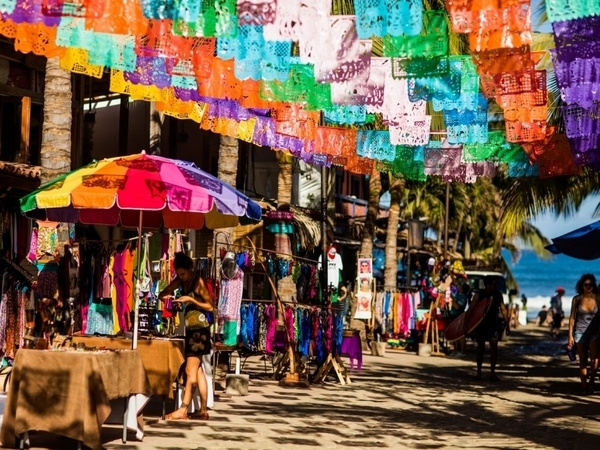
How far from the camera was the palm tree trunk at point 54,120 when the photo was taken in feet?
47.0

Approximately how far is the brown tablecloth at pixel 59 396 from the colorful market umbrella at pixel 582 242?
36.7 ft

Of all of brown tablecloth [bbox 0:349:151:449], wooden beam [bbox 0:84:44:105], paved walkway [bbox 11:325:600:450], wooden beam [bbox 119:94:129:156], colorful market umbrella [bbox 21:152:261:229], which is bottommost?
paved walkway [bbox 11:325:600:450]

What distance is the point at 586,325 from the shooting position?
706 inches

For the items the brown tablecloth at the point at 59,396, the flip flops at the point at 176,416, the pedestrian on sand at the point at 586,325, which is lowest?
the flip flops at the point at 176,416

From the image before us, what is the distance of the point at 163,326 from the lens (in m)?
17.5

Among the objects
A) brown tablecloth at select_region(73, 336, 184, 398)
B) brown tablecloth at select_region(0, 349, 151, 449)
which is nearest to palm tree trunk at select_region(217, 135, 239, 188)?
brown tablecloth at select_region(73, 336, 184, 398)

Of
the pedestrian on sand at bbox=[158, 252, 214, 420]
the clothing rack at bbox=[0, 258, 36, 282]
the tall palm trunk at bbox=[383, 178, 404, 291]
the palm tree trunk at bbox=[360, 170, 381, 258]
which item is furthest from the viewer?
the tall palm trunk at bbox=[383, 178, 404, 291]

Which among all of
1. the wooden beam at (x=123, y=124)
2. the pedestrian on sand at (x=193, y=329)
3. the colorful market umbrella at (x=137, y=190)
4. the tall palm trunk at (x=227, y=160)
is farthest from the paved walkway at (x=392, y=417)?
the wooden beam at (x=123, y=124)

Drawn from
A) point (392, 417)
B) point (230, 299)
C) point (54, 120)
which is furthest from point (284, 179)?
point (392, 417)

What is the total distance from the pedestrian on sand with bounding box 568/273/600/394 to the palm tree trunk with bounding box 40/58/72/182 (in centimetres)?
890

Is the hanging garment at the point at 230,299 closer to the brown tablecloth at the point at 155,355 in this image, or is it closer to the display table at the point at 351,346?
the display table at the point at 351,346

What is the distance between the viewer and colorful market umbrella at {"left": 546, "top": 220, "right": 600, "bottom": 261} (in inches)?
734

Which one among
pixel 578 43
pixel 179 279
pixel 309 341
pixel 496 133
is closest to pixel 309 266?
pixel 309 341

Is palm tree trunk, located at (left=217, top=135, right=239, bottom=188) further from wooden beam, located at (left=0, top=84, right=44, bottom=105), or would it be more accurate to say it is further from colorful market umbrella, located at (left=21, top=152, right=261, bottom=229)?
colorful market umbrella, located at (left=21, top=152, right=261, bottom=229)
